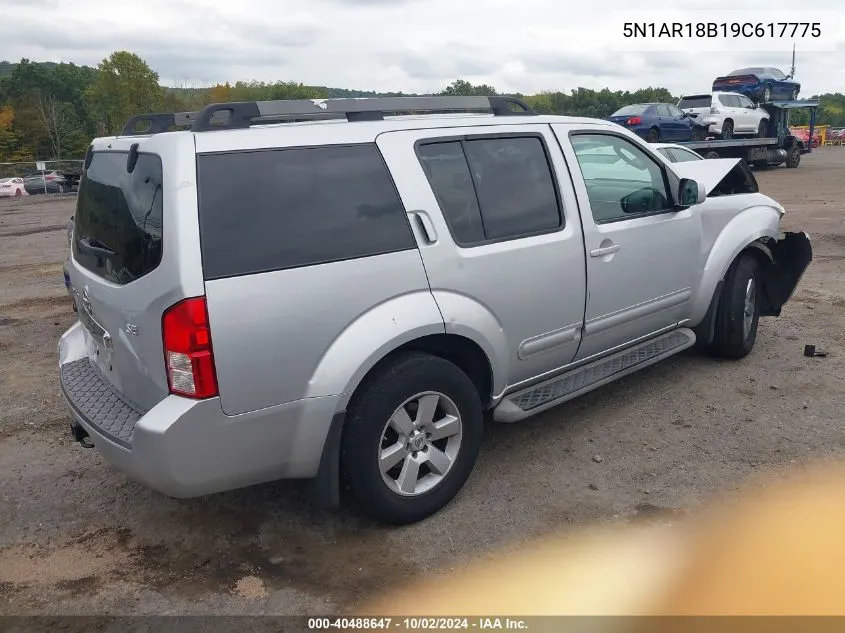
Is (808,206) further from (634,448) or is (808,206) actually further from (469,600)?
(469,600)

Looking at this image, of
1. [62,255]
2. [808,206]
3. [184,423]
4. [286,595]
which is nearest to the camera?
[184,423]

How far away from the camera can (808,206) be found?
1529cm

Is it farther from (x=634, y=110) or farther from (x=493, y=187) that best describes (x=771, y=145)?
(x=493, y=187)

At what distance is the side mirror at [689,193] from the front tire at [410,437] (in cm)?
211

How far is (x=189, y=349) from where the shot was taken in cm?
266

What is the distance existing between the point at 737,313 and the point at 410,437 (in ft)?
10.1

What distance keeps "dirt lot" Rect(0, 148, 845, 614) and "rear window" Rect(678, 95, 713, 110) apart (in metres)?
17.8

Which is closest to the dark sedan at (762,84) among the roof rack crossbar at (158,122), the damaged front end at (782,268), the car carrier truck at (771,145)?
the car carrier truck at (771,145)

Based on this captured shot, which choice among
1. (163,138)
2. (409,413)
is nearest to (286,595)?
(409,413)

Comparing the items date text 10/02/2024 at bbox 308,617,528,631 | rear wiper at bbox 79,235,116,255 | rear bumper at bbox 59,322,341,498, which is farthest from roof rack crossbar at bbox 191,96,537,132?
date text 10/02/2024 at bbox 308,617,528,631

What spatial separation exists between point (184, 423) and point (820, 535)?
2750 mm

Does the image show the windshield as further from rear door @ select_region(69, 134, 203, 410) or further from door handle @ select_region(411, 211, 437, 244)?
rear door @ select_region(69, 134, 203, 410)

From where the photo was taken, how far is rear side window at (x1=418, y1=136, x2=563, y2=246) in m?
3.45

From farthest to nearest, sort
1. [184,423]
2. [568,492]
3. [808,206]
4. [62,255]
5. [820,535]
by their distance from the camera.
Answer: [808,206] < [62,255] < [568,492] < [820,535] < [184,423]
